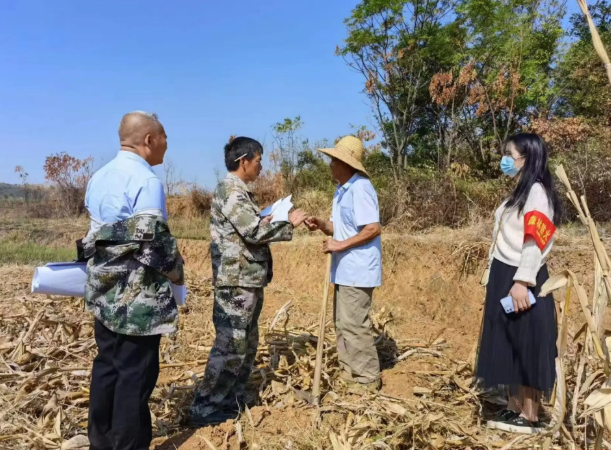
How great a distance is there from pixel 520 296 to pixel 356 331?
1.23 meters

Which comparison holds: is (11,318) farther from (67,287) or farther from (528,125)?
(528,125)

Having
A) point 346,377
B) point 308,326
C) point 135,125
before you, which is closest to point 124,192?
point 135,125

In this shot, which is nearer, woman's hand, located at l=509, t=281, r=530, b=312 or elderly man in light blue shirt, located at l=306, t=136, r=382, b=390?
woman's hand, located at l=509, t=281, r=530, b=312

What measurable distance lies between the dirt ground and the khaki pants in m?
0.21

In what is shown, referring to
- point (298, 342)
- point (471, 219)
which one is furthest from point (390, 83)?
point (298, 342)

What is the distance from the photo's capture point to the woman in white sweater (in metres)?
2.85

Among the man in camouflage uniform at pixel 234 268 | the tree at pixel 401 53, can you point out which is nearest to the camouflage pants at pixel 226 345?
the man in camouflage uniform at pixel 234 268

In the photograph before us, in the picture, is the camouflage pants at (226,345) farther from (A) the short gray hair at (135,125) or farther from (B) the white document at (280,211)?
(A) the short gray hair at (135,125)

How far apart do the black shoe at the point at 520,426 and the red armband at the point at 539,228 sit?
3.76 feet

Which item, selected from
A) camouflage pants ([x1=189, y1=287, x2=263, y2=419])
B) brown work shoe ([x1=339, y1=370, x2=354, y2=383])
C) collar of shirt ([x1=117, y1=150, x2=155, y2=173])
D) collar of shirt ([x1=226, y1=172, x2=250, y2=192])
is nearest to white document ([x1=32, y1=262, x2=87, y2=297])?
collar of shirt ([x1=117, y1=150, x2=155, y2=173])

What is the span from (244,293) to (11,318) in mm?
3427

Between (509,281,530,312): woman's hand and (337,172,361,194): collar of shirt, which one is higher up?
(337,172,361,194): collar of shirt

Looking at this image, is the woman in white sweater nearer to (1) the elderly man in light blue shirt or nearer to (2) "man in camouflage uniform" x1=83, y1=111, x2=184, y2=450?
(1) the elderly man in light blue shirt

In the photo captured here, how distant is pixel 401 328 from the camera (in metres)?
5.73
